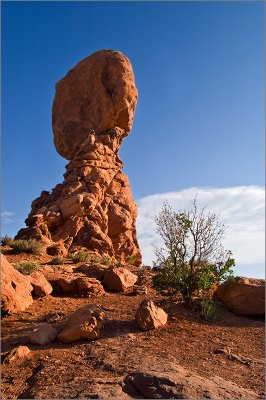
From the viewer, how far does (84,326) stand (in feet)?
23.7

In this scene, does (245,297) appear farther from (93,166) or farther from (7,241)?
(93,166)

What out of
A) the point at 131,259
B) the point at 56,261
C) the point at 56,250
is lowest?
the point at 56,261

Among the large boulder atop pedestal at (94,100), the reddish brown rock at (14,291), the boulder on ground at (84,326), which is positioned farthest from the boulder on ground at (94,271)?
the large boulder atop pedestal at (94,100)

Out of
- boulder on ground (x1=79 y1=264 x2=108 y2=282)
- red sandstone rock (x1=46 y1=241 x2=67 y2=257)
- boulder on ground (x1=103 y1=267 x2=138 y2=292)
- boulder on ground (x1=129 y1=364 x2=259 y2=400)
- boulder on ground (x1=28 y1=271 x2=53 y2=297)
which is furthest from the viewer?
red sandstone rock (x1=46 y1=241 x2=67 y2=257)

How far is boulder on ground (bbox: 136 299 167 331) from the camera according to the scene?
26.0ft

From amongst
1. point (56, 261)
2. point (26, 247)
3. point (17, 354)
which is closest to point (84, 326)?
point (17, 354)

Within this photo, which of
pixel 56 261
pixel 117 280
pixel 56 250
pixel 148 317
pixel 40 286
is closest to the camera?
pixel 148 317

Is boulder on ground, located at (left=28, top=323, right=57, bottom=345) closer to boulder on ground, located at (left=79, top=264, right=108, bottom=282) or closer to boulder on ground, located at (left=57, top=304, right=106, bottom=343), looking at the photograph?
boulder on ground, located at (left=57, top=304, right=106, bottom=343)

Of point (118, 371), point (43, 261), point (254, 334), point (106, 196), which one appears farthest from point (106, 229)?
point (118, 371)

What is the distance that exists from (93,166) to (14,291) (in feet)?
53.3

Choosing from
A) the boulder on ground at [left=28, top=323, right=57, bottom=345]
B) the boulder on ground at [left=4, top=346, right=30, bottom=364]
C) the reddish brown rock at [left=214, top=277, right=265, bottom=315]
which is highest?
the reddish brown rock at [left=214, top=277, right=265, bottom=315]

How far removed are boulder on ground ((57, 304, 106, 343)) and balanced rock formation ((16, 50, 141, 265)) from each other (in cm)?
1157

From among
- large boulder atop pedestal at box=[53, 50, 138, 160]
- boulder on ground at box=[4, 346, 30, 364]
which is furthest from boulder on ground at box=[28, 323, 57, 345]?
large boulder atop pedestal at box=[53, 50, 138, 160]

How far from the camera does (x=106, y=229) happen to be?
78.5 feet
